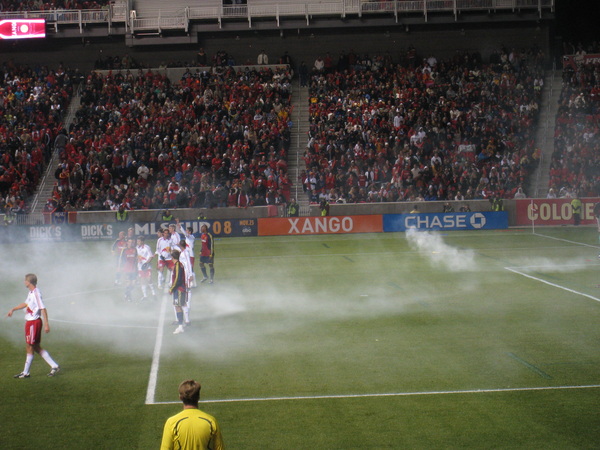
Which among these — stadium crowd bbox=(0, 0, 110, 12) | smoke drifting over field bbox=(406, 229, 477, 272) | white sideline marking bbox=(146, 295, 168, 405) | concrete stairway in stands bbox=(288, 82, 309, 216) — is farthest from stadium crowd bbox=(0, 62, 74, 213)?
white sideline marking bbox=(146, 295, 168, 405)

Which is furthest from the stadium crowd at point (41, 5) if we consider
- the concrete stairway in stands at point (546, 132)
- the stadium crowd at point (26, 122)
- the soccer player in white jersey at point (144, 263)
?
the soccer player in white jersey at point (144, 263)

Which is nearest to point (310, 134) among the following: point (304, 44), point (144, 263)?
point (304, 44)

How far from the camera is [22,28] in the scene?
47.6m

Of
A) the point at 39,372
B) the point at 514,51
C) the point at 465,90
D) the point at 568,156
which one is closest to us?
the point at 39,372

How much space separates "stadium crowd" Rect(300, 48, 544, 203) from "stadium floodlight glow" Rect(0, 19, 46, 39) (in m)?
18.3

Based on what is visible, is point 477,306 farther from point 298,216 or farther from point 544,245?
point 298,216

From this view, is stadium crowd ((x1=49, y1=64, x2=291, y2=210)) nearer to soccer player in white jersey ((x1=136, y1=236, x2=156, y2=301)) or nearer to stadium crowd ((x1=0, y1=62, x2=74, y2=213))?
stadium crowd ((x1=0, y1=62, x2=74, y2=213))

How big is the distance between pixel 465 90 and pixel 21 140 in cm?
2688

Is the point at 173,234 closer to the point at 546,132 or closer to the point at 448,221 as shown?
the point at 448,221

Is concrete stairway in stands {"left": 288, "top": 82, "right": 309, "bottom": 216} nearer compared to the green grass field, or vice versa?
the green grass field

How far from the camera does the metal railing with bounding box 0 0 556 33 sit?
1869 inches

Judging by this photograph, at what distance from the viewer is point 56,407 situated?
1114 centimetres

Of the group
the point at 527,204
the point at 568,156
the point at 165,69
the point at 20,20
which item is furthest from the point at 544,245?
the point at 20,20

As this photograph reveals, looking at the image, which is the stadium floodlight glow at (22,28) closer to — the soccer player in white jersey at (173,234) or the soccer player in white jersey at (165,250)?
the soccer player in white jersey at (173,234)
